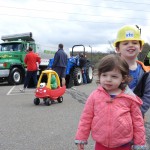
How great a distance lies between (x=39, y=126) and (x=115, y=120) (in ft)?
14.6

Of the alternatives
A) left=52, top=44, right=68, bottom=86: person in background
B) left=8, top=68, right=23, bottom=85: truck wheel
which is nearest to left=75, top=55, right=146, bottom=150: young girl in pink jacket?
left=52, top=44, right=68, bottom=86: person in background

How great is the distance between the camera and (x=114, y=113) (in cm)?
299

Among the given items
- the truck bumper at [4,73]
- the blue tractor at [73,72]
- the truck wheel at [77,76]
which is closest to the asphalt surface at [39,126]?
the blue tractor at [73,72]

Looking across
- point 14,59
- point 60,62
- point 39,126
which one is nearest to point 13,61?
point 14,59

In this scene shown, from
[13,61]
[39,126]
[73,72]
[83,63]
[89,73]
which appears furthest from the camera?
[89,73]

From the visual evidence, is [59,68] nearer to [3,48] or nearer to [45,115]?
[45,115]

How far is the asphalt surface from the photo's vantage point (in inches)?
228

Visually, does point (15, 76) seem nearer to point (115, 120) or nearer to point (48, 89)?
point (48, 89)

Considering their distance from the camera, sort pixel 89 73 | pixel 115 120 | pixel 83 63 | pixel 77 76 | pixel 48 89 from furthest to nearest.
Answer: pixel 89 73 → pixel 83 63 → pixel 77 76 → pixel 48 89 → pixel 115 120

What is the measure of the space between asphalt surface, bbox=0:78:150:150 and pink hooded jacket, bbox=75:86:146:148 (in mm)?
2563

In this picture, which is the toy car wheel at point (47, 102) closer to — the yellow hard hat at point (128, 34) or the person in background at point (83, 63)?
the yellow hard hat at point (128, 34)

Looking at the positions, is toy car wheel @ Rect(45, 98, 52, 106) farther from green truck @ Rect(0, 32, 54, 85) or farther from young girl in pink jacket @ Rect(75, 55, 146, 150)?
green truck @ Rect(0, 32, 54, 85)

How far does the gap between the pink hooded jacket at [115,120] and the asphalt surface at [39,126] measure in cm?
256

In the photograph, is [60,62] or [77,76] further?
[77,76]
